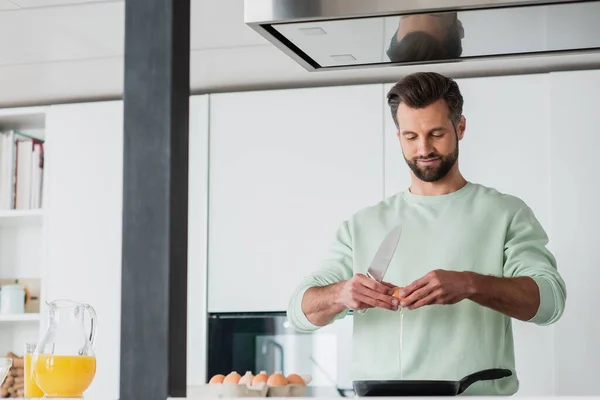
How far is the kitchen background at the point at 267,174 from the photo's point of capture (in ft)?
10.9

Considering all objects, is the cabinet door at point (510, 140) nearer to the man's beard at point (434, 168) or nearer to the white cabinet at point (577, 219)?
the white cabinet at point (577, 219)

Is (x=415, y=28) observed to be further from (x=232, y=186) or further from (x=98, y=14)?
(x=232, y=186)

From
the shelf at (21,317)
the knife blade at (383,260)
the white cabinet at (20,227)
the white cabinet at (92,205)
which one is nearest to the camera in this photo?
the knife blade at (383,260)

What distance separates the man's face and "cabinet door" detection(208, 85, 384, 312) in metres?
1.34

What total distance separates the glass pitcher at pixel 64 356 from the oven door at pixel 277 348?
82.9 inches

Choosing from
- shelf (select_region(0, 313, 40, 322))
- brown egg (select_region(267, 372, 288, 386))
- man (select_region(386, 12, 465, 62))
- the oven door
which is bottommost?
the oven door

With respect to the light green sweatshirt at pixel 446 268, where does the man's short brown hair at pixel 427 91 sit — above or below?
above

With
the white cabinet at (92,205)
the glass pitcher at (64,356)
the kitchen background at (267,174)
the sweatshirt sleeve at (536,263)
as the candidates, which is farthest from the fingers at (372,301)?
the white cabinet at (92,205)

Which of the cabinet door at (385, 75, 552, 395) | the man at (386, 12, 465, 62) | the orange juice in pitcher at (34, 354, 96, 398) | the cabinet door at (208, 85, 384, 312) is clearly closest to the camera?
the orange juice in pitcher at (34, 354, 96, 398)

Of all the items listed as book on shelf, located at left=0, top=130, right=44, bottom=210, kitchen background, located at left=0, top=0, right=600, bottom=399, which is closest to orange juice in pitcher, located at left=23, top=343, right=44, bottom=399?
kitchen background, located at left=0, top=0, right=600, bottom=399

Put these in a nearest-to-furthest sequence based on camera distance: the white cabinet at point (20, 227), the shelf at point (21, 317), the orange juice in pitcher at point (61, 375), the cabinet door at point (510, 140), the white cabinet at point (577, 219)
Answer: the orange juice in pitcher at point (61, 375), the white cabinet at point (577, 219), the cabinet door at point (510, 140), the shelf at point (21, 317), the white cabinet at point (20, 227)

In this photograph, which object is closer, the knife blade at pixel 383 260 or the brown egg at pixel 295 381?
the brown egg at pixel 295 381

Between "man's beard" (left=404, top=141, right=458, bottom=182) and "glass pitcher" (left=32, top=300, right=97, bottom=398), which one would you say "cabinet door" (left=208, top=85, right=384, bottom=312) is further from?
"glass pitcher" (left=32, top=300, right=97, bottom=398)

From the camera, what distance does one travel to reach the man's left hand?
1.79 m
